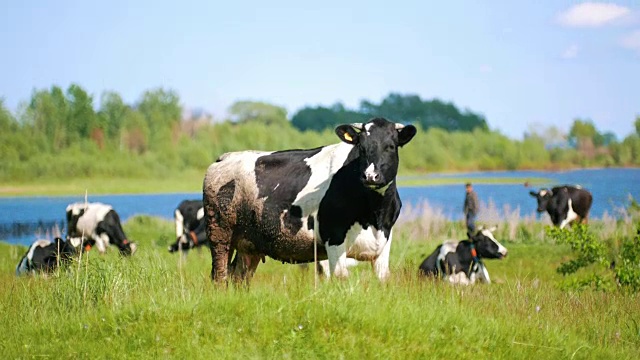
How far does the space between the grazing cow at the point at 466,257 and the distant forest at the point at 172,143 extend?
33680 mm

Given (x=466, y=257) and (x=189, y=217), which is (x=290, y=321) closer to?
(x=466, y=257)

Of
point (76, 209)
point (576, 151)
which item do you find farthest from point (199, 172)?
point (576, 151)

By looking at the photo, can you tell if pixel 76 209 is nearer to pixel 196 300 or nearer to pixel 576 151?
pixel 196 300

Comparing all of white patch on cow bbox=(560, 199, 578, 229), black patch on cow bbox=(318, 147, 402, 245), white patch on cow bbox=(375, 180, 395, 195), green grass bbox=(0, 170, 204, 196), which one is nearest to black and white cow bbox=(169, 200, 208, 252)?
white patch on cow bbox=(560, 199, 578, 229)

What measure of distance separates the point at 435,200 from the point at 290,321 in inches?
2138

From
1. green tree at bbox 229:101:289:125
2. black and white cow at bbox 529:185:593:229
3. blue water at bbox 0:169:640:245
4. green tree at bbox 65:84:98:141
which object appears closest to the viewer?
black and white cow at bbox 529:185:593:229

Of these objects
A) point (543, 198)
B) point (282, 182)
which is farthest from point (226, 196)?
point (543, 198)

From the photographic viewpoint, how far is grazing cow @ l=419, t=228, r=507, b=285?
17.5 metres

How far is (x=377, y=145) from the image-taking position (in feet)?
35.2

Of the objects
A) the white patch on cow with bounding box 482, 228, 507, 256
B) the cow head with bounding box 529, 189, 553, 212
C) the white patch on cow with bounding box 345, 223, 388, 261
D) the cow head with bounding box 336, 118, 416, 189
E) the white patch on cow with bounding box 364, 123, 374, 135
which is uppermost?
the white patch on cow with bounding box 364, 123, 374, 135

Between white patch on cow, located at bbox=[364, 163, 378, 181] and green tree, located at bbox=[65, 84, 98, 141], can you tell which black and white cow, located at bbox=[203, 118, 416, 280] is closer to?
white patch on cow, located at bbox=[364, 163, 378, 181]

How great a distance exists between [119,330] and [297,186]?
3175mm

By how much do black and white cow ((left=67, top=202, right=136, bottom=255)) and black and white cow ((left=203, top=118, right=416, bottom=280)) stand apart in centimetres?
1352

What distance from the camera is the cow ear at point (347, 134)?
10964 mm
